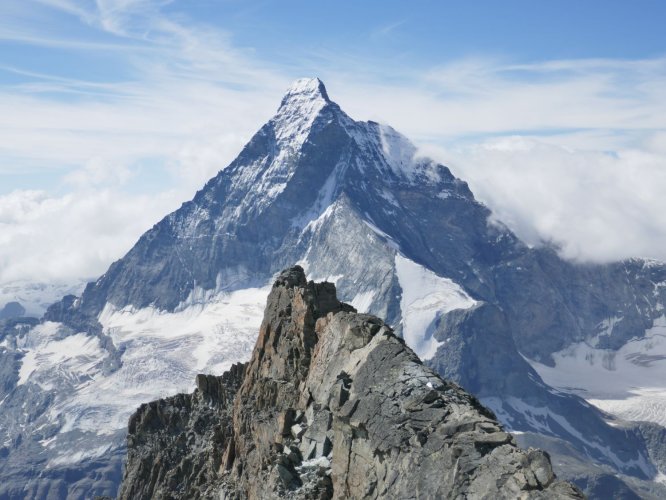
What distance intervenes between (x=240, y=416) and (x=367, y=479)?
110 feet

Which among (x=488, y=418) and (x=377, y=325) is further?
(x=377, y=325)

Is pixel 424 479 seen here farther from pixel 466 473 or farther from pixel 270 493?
pixel 270 493

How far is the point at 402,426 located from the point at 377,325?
14225 millimetres

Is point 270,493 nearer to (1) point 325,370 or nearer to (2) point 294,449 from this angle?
(2) point 294,449

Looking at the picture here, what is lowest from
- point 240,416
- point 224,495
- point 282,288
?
point 224,495

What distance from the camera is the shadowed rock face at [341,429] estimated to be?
201 ft

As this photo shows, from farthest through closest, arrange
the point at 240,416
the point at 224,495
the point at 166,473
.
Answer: the point at 166,473, the point at 240,416, the point at 224,495

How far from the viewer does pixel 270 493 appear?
78.1 m

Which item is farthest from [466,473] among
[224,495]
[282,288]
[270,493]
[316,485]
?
[282,288]

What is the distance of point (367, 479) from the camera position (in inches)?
2689

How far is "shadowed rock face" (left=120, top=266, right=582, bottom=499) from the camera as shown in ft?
201

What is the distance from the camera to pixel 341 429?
236 ft

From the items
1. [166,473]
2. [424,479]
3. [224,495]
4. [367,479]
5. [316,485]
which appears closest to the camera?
[424,479]

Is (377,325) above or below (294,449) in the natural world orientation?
above
